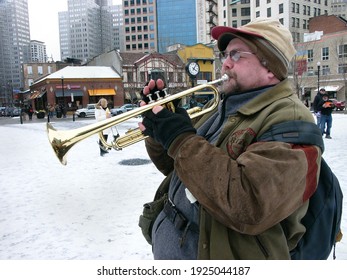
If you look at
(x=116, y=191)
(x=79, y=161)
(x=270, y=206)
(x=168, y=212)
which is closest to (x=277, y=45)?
(x=270, y=206)

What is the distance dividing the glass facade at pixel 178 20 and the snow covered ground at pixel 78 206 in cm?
9036

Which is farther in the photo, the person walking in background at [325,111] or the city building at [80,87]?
the city building at [80,87]

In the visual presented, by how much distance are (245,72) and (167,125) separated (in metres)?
0.48

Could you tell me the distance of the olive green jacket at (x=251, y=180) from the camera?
1191 millimetres

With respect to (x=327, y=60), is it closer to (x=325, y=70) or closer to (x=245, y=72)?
(x=325, y=70)

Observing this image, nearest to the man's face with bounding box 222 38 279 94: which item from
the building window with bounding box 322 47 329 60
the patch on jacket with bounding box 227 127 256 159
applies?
the patch on jacket with bounding box 227 127 256 159

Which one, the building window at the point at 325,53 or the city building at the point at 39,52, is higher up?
the city building at the point at 39,52

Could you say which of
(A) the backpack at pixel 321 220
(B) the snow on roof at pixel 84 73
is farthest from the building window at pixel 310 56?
(A) the backpack at pixel 321 220

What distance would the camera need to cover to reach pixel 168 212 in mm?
1673

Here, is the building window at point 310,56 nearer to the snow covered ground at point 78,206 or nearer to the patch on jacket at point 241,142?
the snow covered ground at point 78,206

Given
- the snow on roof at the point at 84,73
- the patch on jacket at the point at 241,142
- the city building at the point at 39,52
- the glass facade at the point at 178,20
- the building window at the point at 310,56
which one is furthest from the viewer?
the glass facade at the point at 178,20

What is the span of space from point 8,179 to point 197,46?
129ft

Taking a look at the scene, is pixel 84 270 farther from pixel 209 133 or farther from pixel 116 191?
pixel 116 191

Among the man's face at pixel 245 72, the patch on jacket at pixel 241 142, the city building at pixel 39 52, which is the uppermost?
the city building at pixel 39 52
